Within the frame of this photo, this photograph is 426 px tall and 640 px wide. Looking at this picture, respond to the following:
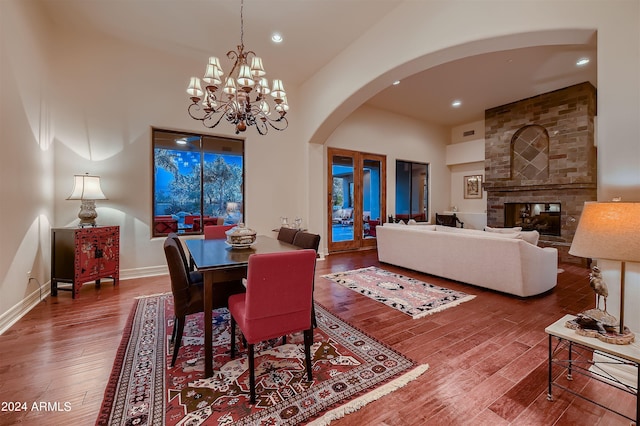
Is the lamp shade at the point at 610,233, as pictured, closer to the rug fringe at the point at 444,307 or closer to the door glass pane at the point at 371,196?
the rug fringe at the point at 444,307

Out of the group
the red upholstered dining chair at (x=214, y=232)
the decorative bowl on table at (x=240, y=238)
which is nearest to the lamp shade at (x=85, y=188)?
the red upholstered dining chair at (x=214, y=232)

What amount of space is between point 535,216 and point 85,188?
8.99 metres

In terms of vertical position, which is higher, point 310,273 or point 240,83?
point 240,83

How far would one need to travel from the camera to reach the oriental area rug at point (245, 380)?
1586 mm

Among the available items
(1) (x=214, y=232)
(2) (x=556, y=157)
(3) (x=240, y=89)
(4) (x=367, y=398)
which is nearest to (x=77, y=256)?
(1) (x=214, y=232)

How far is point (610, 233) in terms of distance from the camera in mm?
1503

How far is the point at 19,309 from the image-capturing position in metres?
2.94

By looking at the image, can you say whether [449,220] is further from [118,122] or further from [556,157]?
[118,122]

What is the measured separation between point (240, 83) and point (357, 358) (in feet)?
9.14

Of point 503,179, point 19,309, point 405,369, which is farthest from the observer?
point 503,179

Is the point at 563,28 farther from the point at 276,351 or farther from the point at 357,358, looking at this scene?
the point at 276,351

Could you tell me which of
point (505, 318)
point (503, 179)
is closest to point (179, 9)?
point (505, 318)

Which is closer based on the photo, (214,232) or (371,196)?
(214,232)

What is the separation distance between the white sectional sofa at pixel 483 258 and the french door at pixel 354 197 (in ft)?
6.90
